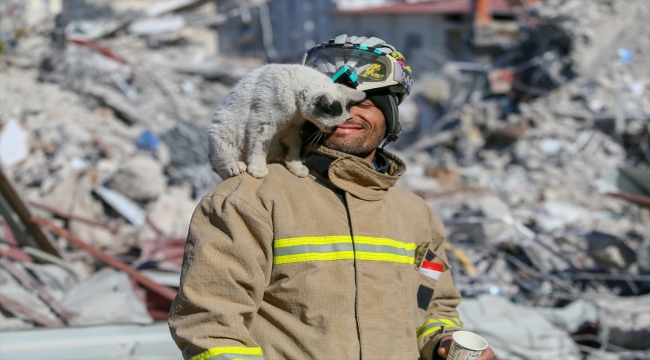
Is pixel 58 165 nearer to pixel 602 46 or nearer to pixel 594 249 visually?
pixel 594 249

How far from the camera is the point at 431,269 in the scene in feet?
7.42

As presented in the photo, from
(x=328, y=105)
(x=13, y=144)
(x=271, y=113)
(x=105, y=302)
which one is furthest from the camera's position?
(x=13, y=144)

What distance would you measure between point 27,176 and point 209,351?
238 inches

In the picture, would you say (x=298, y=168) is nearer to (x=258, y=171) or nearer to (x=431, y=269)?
(x=258, y=171)

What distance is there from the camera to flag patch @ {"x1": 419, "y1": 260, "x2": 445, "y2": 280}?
225 centimetres

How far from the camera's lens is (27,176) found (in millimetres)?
6789

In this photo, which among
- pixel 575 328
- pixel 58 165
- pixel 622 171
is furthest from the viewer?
pixel 58 165

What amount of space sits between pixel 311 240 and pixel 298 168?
13.6 inches

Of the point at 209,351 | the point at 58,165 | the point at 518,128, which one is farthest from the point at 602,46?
the point at 209,351

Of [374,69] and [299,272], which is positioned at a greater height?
[374,69]

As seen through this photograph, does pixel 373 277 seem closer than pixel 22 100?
Yes

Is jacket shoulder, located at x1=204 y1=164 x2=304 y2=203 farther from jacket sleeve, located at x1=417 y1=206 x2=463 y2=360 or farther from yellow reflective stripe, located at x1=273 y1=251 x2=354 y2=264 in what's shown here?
jacket sleeve, located at x1=417 y1=206 x2=463 y2=360

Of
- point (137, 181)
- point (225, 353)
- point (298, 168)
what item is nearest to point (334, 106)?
point (298, 168)

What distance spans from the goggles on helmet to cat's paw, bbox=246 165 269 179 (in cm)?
48
